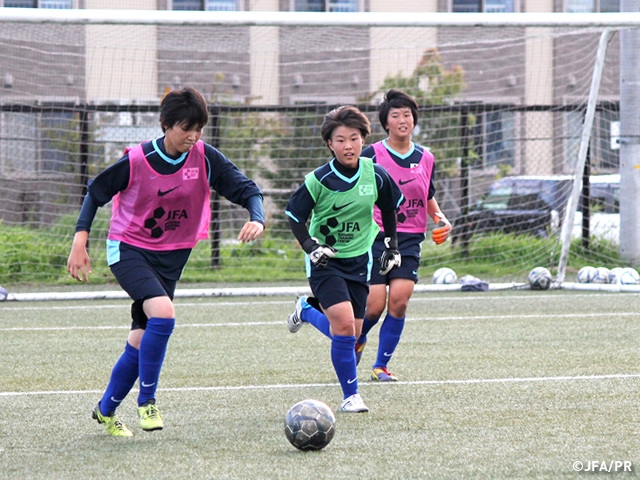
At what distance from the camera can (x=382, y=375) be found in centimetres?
632

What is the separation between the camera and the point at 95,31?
1198cm

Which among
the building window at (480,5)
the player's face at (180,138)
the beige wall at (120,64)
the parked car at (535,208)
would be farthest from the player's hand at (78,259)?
the building window at (480,5)

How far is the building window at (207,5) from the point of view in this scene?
20906mm

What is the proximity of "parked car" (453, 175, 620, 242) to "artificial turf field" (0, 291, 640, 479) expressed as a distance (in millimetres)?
3642

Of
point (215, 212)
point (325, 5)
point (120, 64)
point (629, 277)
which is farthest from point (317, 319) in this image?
point (325, 5)

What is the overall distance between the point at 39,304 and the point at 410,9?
42.6 ft

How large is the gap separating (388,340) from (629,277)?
617cm

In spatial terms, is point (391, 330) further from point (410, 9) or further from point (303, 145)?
point (410, 9)

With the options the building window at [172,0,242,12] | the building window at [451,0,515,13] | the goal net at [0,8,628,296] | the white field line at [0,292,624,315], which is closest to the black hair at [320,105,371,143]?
the white field line at [0,292,624,315]

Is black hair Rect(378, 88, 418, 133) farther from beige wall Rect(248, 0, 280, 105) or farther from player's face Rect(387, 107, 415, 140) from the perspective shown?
beige wall Rect(248, 0, 280, 105)

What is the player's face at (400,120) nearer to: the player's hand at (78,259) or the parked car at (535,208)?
the player's hand at (78,259)

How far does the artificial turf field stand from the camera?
4.09 meters

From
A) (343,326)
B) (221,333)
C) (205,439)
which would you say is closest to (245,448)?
(205,439)

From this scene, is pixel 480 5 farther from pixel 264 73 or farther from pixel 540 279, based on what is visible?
pixel 540 279
